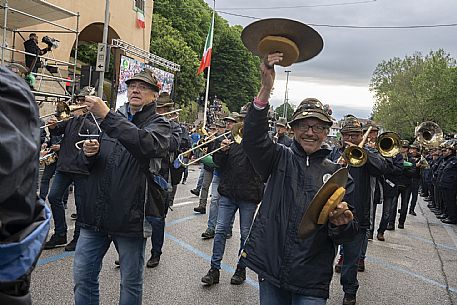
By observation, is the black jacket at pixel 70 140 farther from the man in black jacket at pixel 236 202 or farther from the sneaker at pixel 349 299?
the sneaker at pixel 349 299

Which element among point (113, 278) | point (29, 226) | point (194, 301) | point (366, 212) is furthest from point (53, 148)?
point (29, 226)

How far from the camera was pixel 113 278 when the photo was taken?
5207mm

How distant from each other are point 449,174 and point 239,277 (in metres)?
9.32

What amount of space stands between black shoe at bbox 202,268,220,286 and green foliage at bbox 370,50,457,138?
2701cm

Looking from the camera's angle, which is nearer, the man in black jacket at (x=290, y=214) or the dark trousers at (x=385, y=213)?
the man in black jacket at (x=290, y=214)

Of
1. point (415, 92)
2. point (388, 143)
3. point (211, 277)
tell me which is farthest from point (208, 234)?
point (415, 92)

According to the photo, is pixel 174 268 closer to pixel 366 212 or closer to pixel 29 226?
pixel 366 212

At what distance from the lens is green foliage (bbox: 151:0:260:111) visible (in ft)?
117

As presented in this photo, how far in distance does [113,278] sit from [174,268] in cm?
89

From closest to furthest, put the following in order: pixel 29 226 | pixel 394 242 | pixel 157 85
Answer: pixel 29 226
pixel 157 85
pixel 394 242

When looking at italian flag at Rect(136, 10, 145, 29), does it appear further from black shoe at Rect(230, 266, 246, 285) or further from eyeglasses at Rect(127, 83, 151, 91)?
eyeglasses at Rect(127, 83, 151, 91)

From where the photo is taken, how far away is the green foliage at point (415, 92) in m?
30.7

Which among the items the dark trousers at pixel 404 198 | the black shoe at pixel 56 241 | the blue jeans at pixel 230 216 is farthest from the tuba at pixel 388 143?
the black shoe at pixel 56 241

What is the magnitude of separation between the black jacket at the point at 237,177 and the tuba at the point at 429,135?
9882 millimetres
